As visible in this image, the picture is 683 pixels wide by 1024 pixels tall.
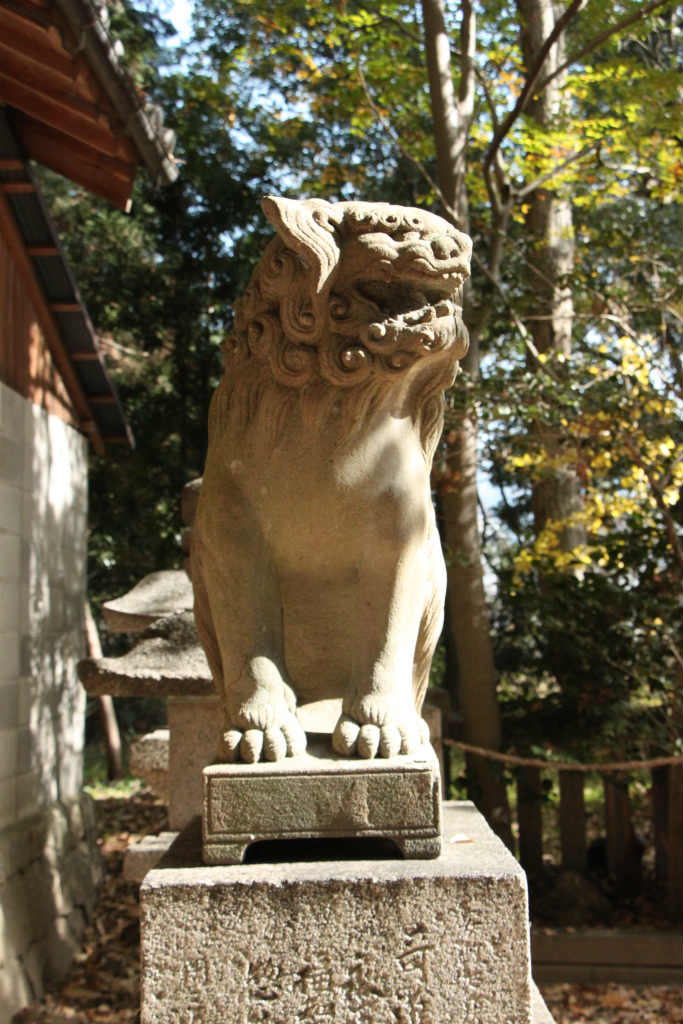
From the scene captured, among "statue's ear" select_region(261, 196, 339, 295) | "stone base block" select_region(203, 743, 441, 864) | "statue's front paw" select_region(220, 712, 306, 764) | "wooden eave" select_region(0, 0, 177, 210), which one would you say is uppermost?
"wooden eave" select_region(0, 0, 177, 210)

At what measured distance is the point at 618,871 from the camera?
5.93m

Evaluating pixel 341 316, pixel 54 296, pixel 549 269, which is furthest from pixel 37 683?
pixel 549 269

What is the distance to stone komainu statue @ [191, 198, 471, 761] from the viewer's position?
7.54 feet

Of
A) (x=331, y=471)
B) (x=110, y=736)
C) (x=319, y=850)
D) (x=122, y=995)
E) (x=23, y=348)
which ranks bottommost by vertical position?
(x=122, y=995)

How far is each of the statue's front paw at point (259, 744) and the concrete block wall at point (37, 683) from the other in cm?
305

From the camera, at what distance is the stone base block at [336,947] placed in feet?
7.04

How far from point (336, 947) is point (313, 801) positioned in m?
0.31

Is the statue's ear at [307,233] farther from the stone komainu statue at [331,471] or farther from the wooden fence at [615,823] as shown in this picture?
the wooden fence at [615,823]

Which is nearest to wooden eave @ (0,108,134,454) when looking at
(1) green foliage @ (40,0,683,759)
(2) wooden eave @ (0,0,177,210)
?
(2) wooden eave @ (0,0,177,210)

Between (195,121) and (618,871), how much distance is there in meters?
7.32

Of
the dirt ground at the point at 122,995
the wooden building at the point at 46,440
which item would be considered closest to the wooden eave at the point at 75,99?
the wooden building at the point at 46,440

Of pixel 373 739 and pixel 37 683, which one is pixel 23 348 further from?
pixel 373 739

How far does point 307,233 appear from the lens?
7.38 ft

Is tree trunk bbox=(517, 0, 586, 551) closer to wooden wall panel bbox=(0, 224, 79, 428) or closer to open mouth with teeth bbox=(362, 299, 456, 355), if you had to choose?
wooden wall panel bbox=(0, 224, 79, 428)
